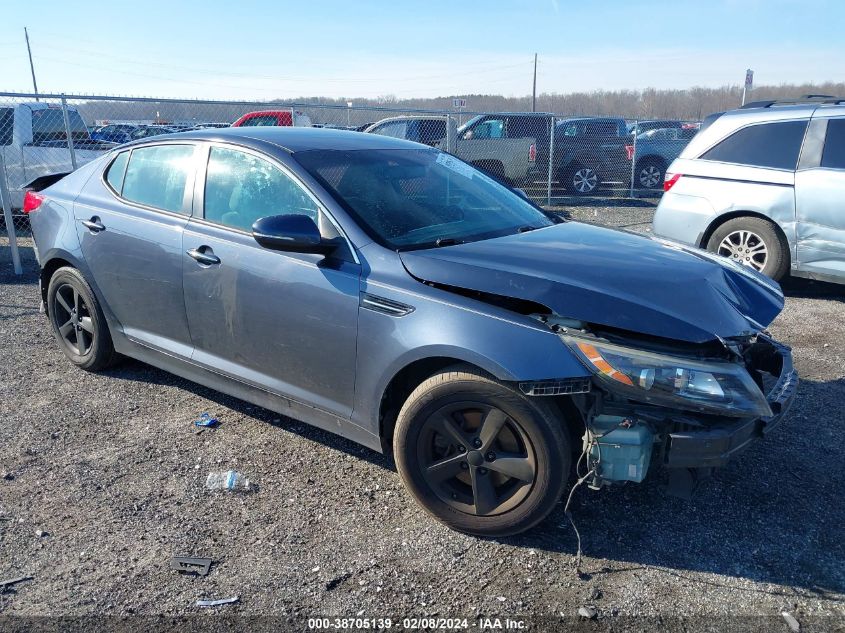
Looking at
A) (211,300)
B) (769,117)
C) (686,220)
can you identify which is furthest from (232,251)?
(769,117)

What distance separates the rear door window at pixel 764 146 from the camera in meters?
6.96

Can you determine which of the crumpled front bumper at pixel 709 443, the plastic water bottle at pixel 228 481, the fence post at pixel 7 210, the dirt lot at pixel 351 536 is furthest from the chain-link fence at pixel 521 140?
the crumpled front bumper at pixel 709 443

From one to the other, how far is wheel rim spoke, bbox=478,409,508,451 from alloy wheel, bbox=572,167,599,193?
14131mm

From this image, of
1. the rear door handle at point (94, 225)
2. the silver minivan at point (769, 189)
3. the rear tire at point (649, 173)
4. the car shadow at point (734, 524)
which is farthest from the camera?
the rear tire at point (649, 173)

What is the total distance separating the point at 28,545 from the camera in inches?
122

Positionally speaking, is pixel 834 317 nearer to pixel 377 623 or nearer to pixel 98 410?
pixel 377 623

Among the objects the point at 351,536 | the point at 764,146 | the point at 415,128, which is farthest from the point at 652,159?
the point at 351,536

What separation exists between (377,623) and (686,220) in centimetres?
596

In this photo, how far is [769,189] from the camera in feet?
22.8

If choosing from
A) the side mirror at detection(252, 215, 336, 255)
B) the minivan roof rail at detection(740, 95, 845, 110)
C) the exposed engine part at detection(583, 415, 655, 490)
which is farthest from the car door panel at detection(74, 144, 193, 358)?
the minivan roof rail at detection(740, 95, 845, 110)

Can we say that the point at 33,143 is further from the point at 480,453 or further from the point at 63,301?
the point at 480,453

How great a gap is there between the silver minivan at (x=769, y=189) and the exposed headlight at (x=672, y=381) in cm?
435

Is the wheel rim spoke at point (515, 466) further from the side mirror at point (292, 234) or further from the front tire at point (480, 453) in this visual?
the side mirror at point (292, 234)

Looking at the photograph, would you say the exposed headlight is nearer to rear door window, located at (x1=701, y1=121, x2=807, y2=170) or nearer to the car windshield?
the car windshield
